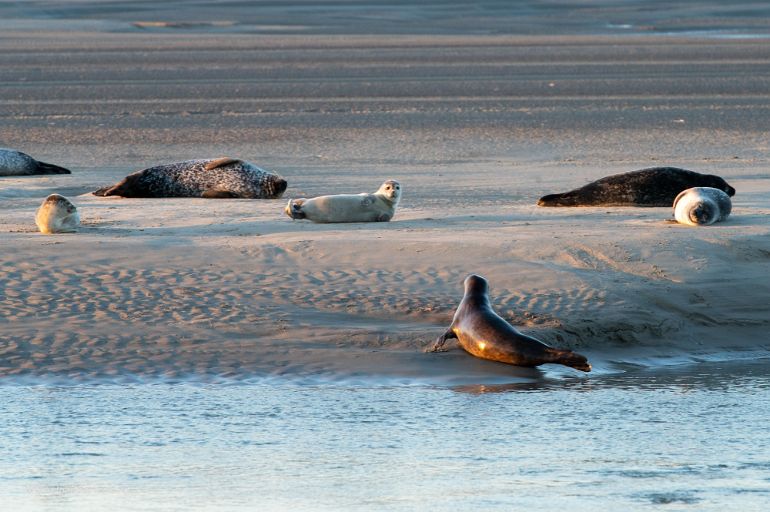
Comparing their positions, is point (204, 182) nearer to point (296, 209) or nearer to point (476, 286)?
point (296, 209)

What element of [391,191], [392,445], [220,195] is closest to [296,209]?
[391,191]

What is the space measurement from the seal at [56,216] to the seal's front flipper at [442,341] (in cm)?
278

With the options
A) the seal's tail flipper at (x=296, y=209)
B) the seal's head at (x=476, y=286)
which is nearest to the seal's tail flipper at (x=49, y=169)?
the seal's tail flipper at (x=296, y=209)

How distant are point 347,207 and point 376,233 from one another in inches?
19.6

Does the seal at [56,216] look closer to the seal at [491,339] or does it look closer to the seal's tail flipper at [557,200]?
the seal at [491,339]

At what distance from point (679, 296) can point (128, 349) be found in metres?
2.66

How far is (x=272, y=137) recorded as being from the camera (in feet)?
53.2

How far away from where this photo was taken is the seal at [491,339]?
20.8 ft

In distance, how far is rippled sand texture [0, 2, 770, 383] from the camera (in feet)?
22.6

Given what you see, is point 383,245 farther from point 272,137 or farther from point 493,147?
point 272,137

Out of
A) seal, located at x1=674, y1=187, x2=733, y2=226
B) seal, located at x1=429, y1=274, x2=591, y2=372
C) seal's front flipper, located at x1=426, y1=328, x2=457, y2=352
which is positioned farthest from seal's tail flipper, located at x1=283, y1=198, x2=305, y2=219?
seal's front flipper, located at x1=426, y1=328, x2=457, y2=352

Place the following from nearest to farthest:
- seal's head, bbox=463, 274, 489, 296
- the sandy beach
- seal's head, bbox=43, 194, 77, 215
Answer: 1. the sandy beach
2. seal's head, bbox=463, 274, 489, 296
3. seal's head, bbox=43, 194, 77, 215

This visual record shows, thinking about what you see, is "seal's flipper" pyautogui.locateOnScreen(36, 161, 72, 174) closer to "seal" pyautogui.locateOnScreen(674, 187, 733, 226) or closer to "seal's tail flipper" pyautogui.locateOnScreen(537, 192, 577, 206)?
"seal's tail flipper" pyautogui.locateOnScreen(537, 192, 577, 206)

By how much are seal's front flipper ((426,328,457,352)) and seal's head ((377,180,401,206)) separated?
2.32 m
